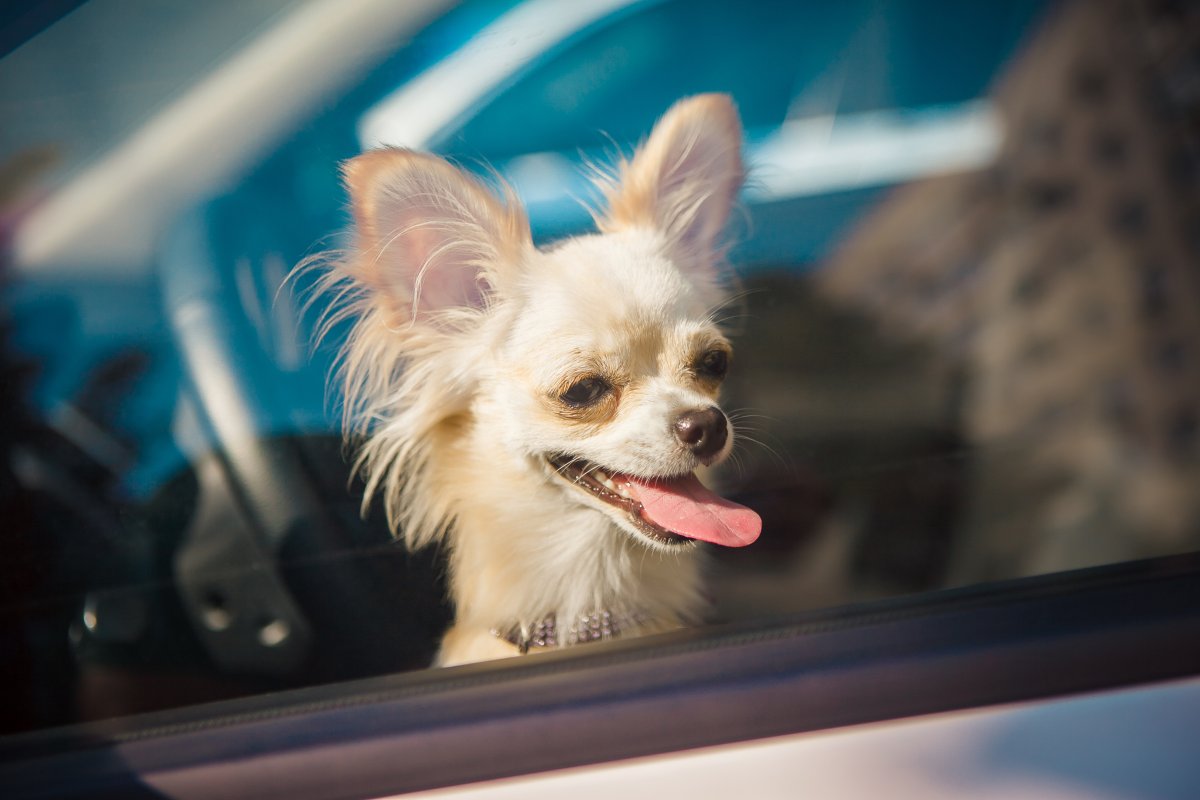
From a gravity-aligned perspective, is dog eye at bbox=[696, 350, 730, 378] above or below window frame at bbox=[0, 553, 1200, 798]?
above

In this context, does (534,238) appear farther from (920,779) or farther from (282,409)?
(920,779)

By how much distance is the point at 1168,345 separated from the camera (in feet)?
6.81

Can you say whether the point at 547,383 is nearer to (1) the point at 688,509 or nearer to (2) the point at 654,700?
(1) the point at 688,509

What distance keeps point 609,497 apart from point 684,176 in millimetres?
513

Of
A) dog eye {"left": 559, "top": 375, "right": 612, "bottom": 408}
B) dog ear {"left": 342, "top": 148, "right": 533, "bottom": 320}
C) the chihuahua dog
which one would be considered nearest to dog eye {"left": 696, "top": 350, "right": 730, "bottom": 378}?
the chihuahua dog

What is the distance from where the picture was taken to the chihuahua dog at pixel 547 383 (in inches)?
48.1

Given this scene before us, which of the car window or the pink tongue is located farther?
the car window

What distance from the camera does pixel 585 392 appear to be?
48.6 inches

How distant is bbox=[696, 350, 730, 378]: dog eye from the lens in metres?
1.30

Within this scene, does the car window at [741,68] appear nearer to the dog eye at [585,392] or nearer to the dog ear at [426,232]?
the dog ear at [426,232]

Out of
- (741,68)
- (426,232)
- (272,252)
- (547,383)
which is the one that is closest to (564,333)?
(547,383)

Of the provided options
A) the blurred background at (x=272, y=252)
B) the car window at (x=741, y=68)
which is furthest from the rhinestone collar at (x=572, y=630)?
the car window at (x=741, y=68)

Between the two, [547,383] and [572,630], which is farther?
[572,630]

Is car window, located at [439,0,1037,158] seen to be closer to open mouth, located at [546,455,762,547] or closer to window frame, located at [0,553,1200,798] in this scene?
open mouth, located at [546,455,762,547]
